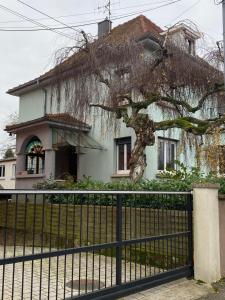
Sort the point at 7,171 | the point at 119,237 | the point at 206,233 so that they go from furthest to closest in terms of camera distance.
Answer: the point at 7,171
the point at 206,233
the point at 119,237

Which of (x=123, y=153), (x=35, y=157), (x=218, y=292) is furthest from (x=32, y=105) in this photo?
(x=218, y=292)

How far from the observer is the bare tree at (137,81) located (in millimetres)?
12117

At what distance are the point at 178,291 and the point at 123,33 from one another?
9363 millimetres

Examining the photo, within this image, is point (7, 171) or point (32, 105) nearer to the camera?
point (32, 105)

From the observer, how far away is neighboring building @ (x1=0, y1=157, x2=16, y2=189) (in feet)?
111

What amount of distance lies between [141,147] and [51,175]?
529cm

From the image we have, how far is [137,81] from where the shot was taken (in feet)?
39.2

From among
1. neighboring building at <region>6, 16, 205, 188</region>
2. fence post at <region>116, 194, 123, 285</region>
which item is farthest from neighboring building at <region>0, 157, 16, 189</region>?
fence post at <region>116, 194, 123, 285</region>

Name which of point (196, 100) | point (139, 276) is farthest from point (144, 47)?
point (139, 276)

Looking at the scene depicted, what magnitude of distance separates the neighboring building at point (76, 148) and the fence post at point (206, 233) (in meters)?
7.32

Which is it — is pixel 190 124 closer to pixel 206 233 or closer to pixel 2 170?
pixel 206 233

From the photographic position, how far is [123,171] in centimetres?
1725

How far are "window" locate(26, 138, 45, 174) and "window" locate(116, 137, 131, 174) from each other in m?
3.58

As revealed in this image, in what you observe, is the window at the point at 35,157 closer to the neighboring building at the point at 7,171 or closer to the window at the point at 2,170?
the neighboring building at the point at 7,171
